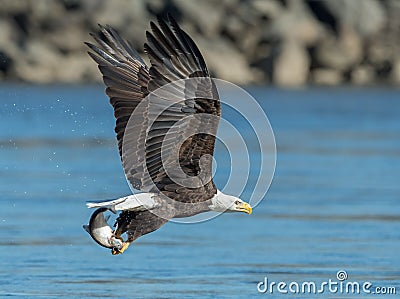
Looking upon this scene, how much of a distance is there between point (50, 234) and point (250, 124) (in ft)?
53.9

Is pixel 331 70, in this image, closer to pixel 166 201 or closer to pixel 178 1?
pixel 178 1

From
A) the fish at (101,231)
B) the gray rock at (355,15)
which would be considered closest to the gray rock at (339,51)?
the gray rock at (355,15)

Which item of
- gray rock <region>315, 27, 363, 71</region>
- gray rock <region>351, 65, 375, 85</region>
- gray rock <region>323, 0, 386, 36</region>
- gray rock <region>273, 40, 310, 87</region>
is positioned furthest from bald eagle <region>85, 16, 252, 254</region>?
gray rock <region>323, 0, 386, 36</region>

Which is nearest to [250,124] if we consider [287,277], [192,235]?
[192,235]

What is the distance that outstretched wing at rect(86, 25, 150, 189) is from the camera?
9.12 m

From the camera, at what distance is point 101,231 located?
8648 millimetres

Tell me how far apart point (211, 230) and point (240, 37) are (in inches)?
1505

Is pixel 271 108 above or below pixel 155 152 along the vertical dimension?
above

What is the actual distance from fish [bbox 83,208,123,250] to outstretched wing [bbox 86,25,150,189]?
512mm

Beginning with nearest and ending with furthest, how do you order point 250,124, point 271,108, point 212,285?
point 212,285 → point 250,124 → point 271,108

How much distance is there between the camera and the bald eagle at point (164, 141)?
336 inches

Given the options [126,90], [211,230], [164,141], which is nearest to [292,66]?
[211,230]

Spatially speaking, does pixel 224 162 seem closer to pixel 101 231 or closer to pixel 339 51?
pixel 101 231

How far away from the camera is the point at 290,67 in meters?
48.7
